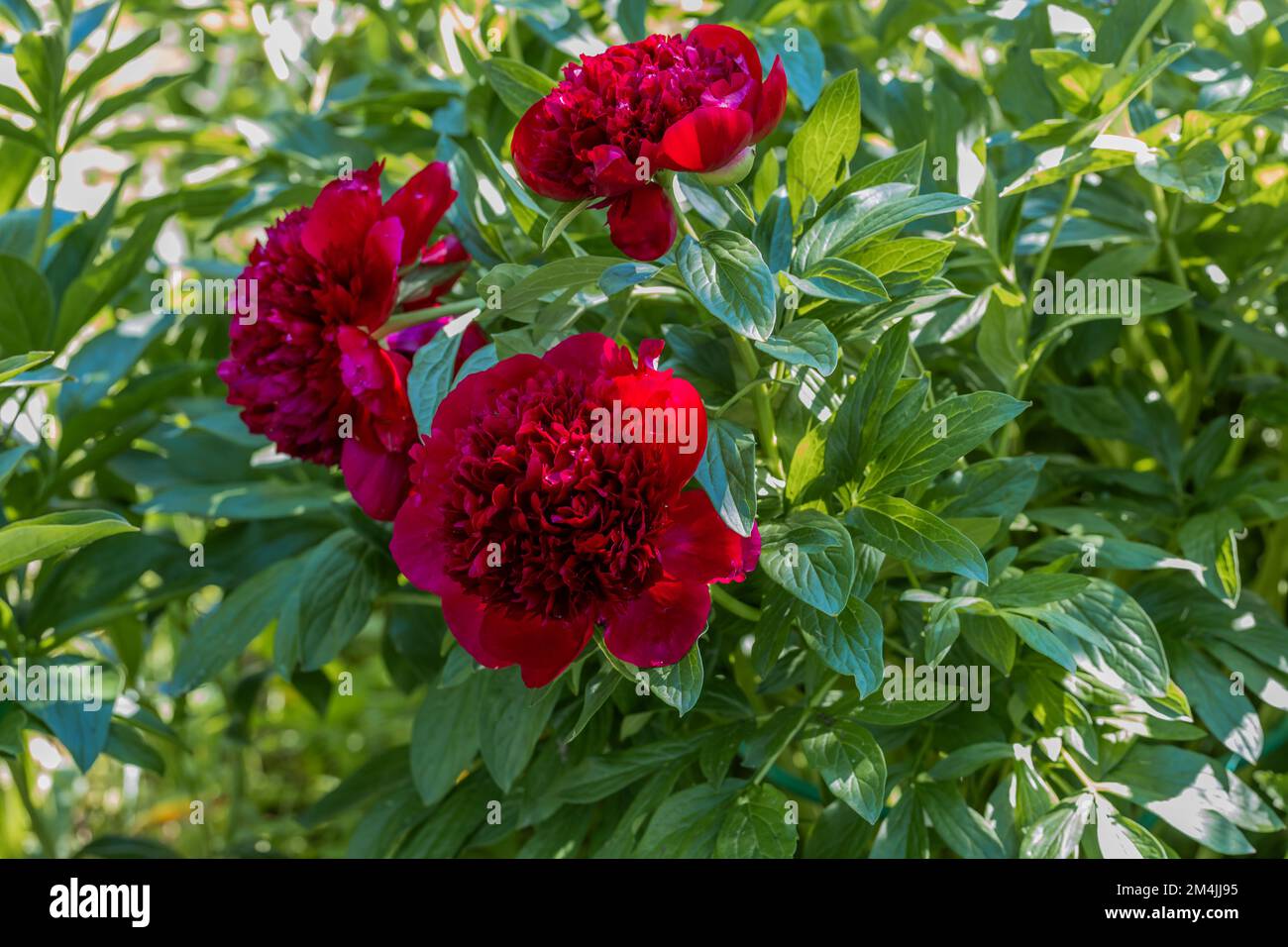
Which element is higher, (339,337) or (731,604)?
(339,337)

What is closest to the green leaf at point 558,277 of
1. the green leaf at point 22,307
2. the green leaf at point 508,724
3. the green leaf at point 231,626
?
the green leaf at point 508,724

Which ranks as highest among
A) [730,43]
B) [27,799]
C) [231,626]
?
[730,43]

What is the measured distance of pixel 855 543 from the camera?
26.6 inches

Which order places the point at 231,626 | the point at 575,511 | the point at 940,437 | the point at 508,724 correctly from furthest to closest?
the point at 231,626 → the point at 508,724 → the point at 940,437 → the point at 575,511

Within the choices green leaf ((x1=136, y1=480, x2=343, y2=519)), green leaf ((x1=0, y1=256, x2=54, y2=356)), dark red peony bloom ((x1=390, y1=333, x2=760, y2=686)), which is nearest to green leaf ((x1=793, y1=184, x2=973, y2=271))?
dark red peony bloom ((x1=390, y1=333, x2=760, y2=686))

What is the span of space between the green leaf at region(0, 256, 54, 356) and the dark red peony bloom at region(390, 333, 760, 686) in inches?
18.0

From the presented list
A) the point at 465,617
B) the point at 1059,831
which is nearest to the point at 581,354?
the point at 465,617

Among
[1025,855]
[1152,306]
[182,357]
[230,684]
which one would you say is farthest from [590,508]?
[230,684]

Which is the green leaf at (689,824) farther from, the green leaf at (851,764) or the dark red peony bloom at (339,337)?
the dark red peony bloom at (339,337)

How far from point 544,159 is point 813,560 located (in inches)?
9.2

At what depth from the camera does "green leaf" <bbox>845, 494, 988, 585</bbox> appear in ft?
2.00

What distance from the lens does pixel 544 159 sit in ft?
1.96

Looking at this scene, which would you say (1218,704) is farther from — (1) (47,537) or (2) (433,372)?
(1) (47,537)

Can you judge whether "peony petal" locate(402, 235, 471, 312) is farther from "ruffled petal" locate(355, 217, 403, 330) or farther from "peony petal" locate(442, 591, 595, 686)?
"peony petal" locate(442, 591, 595, 686)
